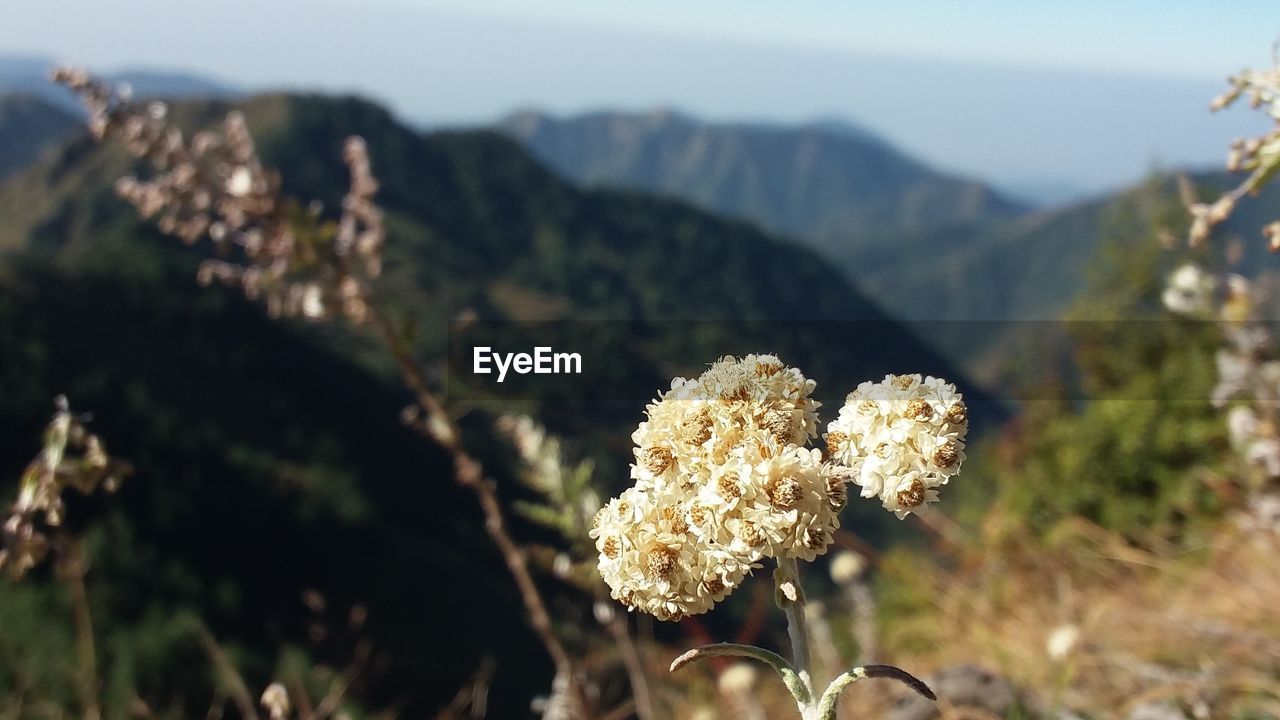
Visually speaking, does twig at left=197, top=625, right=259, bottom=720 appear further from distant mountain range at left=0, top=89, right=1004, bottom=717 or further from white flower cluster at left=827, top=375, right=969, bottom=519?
white flower cluster at left=827, top=375, right=969, bottom=519

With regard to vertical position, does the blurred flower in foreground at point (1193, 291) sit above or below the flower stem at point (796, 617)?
below

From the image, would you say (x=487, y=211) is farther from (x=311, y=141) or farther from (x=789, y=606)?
(x=789, y=606)

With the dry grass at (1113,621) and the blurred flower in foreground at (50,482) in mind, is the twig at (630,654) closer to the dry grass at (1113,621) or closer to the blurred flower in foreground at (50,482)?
the dry grass at (1113,621)

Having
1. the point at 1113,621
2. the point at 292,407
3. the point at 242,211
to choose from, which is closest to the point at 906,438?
the point at 242,211

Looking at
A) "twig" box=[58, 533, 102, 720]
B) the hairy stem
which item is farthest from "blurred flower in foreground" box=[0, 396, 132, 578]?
the hairy stem

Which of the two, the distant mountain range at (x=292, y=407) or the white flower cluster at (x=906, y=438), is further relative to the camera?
the distant mountain range at (x=292, y=407)

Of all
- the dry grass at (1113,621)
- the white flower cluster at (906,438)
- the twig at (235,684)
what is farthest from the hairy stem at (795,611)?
the twig at (235,684)
